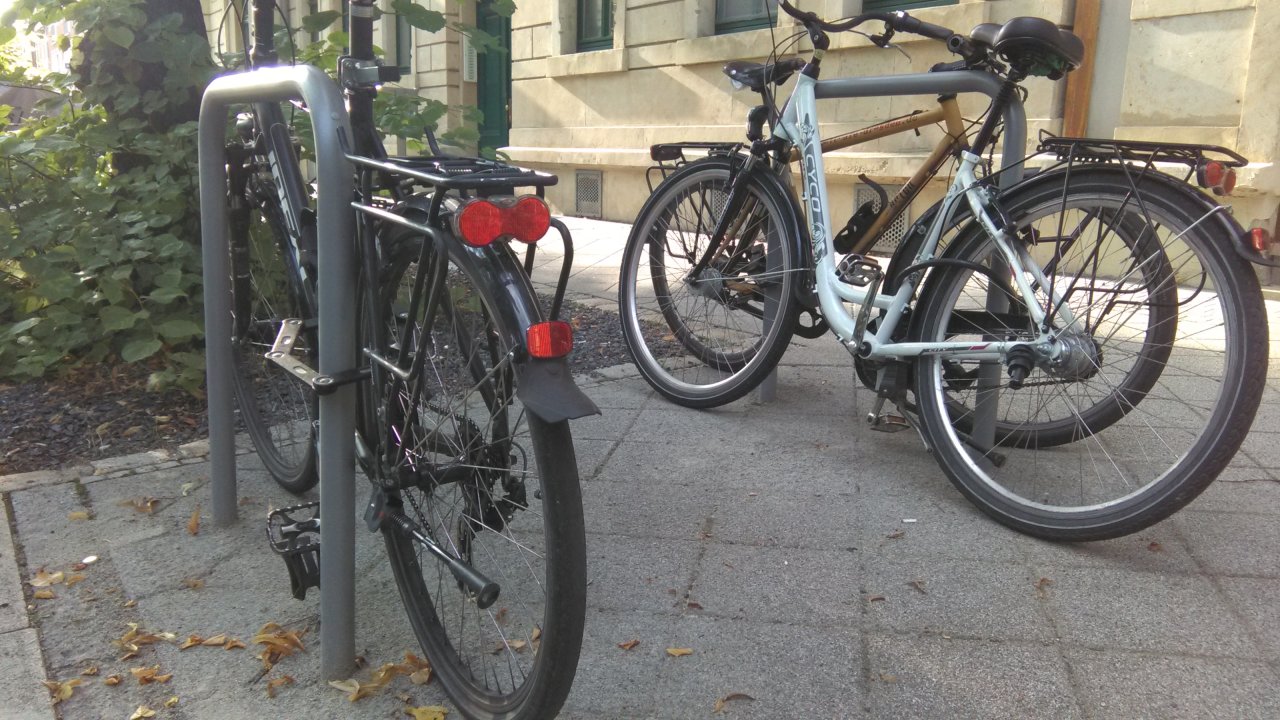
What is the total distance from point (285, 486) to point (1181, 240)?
2.70 m

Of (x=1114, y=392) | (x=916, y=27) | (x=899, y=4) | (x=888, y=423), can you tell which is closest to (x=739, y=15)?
(x=899, y=4)

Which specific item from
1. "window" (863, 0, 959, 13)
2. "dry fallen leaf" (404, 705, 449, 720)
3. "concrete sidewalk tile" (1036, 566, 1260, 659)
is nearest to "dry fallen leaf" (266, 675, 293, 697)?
"dry fallen leaf" (404, 705, 449, 720)

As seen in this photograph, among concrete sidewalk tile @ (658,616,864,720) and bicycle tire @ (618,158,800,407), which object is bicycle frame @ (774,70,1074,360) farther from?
concrete sidewalk tile @ (658,616,864,720)

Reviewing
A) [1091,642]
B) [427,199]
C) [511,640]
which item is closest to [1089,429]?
[1091,642]

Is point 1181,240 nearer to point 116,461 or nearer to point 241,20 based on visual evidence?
point 241,20

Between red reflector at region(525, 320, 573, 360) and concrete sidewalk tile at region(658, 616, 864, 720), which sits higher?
red reflector at region(525, 320, 573, 360)

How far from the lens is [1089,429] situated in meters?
2.94

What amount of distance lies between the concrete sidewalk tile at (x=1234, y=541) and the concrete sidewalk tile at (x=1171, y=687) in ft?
1.69

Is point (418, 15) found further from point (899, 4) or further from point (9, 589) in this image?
point (899, 4)

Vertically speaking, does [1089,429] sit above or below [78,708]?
above

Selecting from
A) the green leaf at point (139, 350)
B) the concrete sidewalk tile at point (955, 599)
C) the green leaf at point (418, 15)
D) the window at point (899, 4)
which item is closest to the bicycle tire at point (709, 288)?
the concrete sidewalk tile at point (955, 599)

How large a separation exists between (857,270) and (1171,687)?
72.5 inches

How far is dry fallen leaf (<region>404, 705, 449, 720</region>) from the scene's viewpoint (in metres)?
1.96

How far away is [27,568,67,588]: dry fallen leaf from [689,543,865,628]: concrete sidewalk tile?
1.70 metres
